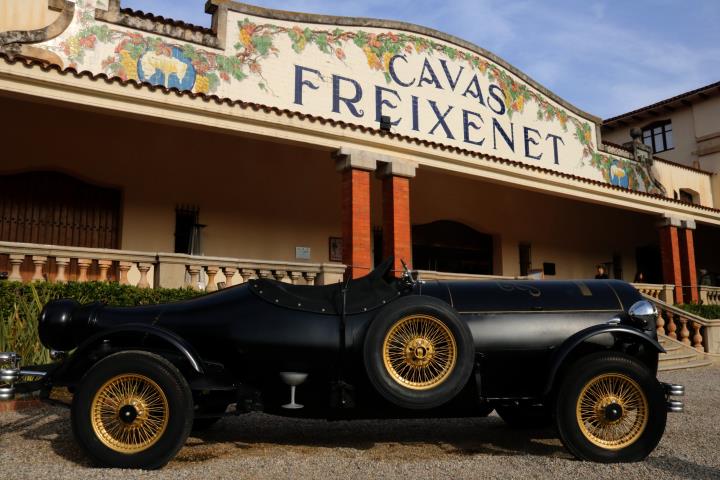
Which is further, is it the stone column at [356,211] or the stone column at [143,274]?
the stone column at [356,211]

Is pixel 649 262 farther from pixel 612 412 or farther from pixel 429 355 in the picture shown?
pixel 429 355

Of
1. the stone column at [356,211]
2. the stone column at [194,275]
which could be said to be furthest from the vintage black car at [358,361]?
the stone column at [356,211]

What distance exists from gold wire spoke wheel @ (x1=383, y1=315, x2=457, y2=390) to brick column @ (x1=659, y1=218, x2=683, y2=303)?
1424cm

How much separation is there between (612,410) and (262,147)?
10427mm

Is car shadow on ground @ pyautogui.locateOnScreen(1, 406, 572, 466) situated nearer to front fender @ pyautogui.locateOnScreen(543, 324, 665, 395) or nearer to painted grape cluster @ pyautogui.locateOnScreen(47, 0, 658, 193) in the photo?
front fender @ pyautogui.locateOnScreen(543, 324, 665, 395)

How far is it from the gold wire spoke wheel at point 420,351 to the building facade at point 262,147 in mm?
5504

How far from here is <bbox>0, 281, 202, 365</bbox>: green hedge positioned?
665cm

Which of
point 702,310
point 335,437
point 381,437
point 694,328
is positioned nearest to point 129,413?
point 335,437

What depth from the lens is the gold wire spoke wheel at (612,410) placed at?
14.4 ft

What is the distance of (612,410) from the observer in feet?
14.3

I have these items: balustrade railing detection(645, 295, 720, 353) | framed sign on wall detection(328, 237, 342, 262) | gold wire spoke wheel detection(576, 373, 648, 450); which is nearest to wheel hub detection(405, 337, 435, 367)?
gold wire spoke wheel detection(576, 373, 648, 450)

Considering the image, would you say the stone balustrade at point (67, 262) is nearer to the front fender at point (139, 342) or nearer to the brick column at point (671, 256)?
the front fender at point (139, 342)

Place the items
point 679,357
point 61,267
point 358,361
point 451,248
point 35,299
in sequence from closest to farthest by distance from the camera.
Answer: point 358,361, point 35,299, point 61,267, point 679,357, point 451,248

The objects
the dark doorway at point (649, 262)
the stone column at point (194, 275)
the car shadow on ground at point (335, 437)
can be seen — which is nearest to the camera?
the car shadow on ground at point (335, 437)
